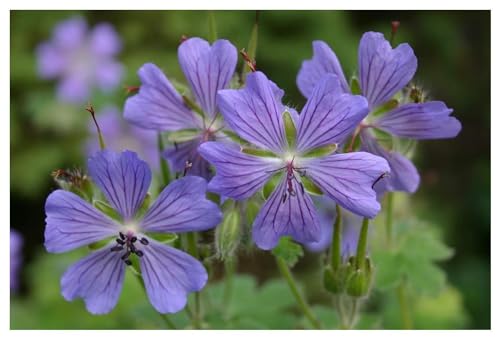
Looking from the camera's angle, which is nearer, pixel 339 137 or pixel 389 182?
pixel 339 137

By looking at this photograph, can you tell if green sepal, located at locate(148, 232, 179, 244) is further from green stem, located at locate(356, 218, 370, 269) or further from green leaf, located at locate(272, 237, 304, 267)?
green stem, located at locate(356, 218, 370, 269)

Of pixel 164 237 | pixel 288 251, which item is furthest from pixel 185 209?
pixel 288 251

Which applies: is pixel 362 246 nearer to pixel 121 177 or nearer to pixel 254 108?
pixel 254 108

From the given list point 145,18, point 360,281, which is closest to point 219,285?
point 360,281

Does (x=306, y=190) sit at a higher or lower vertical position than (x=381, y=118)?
lower

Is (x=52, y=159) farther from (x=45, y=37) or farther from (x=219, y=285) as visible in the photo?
(x=219, y=285)

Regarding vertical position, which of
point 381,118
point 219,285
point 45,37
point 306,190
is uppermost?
point 45,37

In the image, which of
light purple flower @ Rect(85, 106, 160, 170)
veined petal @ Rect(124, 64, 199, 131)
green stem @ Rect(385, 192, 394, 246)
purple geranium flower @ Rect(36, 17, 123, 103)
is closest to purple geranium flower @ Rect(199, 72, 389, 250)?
veined petal @ Rect(124, 64, 199, 131)

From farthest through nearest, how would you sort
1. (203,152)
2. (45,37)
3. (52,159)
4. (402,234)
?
(45,37) < (52,159) < (402,234) < (203,152)

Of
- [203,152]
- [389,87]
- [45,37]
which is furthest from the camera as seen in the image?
[45,37]
